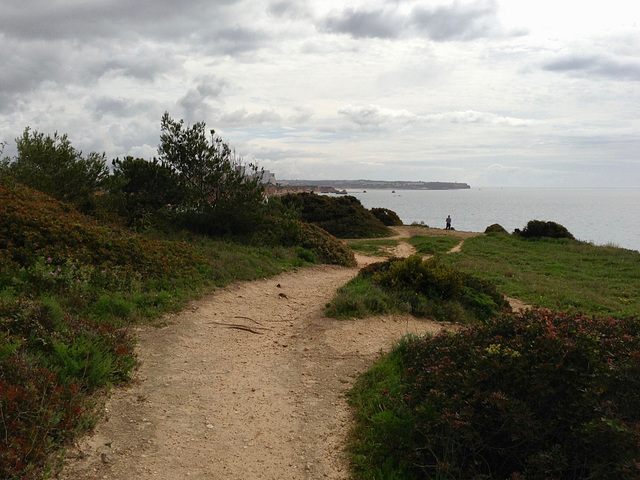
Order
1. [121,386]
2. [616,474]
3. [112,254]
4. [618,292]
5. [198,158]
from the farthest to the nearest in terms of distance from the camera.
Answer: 1. [198,158]
2. [618,292]
3. [112,254]
4. [121,386]
5. [616,474]

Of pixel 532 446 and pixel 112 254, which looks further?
pixel 112 254

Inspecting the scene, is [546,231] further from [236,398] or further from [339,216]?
[236,398]

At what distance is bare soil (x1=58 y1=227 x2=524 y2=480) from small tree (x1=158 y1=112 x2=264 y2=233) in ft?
18.9

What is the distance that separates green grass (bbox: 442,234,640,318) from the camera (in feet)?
40.0

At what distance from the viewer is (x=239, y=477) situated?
12.3 ft

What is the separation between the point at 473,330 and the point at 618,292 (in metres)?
11.1

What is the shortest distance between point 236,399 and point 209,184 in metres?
10.7

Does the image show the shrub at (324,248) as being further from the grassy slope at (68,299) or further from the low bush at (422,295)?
the low bush at (422,295)

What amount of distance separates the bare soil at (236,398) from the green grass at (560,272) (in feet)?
15.0

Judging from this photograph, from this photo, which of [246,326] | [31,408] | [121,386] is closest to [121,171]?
[246,326]

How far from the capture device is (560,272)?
17.3 metres

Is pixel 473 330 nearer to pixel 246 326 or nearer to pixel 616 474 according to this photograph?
pixel 616 474

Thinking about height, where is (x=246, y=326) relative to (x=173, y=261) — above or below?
below

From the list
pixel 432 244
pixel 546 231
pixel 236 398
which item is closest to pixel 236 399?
pixel 236 398
